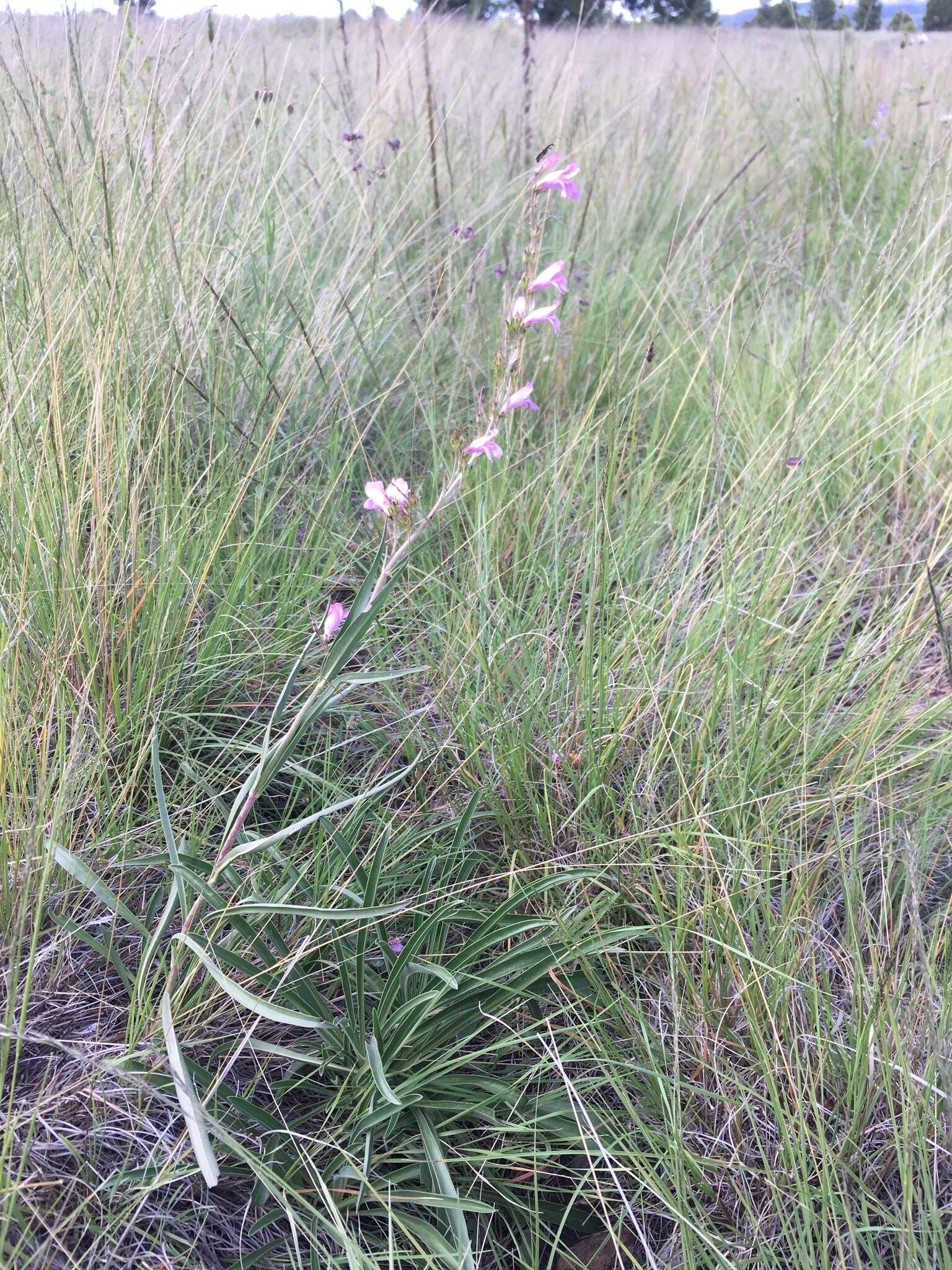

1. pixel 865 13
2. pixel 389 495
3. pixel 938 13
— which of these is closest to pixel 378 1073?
pixel 389 495

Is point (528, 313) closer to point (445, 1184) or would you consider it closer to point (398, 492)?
point (398, 492)

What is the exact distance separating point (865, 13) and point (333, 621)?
189 inches

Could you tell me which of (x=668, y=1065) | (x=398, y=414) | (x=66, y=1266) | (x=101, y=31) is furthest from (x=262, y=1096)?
(x=101, y=31)

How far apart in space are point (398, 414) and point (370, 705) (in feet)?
3.21

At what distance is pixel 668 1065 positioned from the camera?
119 centimetres

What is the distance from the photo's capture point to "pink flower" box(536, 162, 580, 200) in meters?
1.33

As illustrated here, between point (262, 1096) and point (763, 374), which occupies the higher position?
point (763, 374)

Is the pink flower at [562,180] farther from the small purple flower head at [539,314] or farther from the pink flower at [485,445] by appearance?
the pink flower at [485,445]

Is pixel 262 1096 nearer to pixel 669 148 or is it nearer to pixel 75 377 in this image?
pixel 75 377

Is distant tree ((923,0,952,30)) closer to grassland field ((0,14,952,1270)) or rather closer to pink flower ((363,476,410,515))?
grassland field ((0,14,952,1270))

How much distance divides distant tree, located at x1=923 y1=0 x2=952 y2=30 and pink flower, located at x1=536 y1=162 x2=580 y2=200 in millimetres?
4488

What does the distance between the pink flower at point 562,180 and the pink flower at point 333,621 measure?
71cm

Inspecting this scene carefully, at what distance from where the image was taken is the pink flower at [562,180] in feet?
4.35

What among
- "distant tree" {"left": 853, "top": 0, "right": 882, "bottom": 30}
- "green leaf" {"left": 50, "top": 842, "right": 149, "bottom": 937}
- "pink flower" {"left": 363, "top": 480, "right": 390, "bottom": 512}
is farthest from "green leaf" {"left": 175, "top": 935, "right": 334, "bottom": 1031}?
"distant tree" {"left": 853, "top": 0, "right": 882, "bottom": 30}
